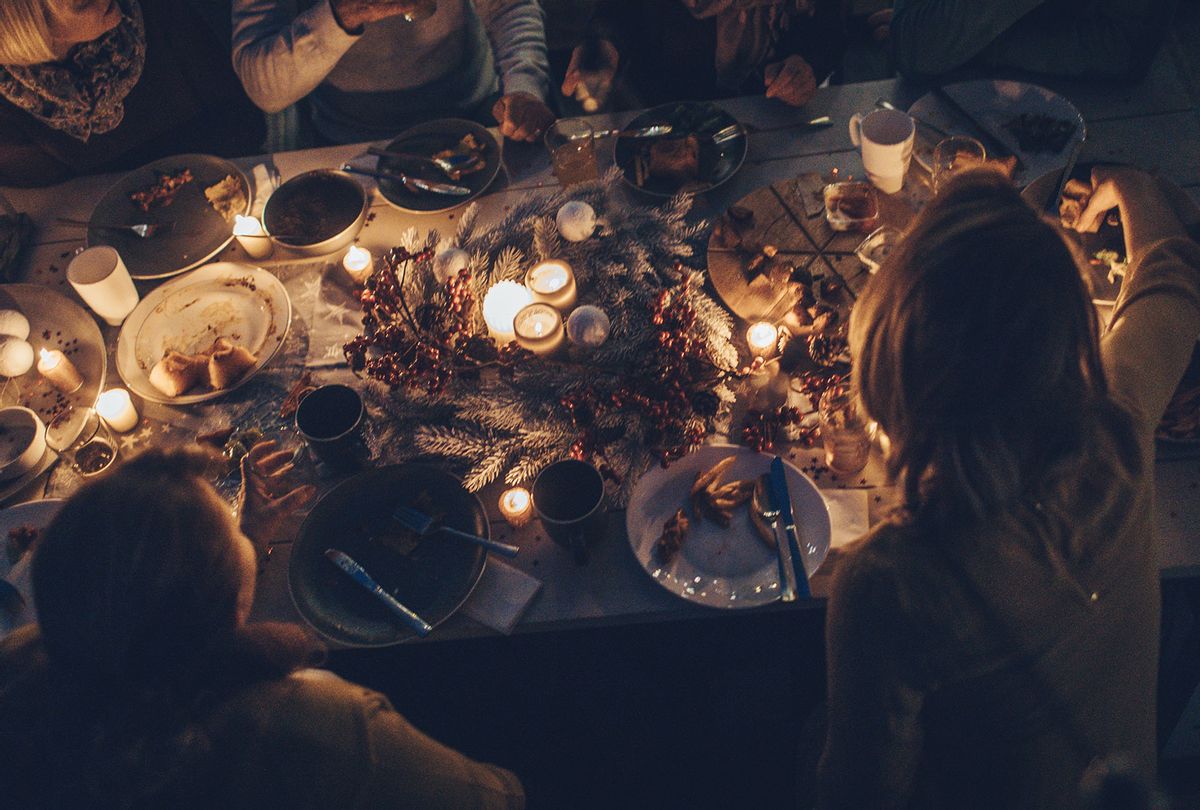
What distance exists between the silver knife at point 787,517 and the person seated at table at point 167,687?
832 millimetres

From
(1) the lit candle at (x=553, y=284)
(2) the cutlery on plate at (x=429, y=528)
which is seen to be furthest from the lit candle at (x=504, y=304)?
(2) the cutlery on plate at (x=429, y=528)

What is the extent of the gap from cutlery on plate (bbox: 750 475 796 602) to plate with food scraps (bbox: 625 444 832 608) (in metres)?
0.02

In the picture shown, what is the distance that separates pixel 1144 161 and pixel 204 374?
8.40ft

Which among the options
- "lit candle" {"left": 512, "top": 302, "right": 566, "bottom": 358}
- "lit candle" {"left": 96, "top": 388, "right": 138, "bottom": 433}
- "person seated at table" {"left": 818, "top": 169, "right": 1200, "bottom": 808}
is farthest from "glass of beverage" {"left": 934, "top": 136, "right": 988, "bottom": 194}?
"lit candle" {"left": 96, "top": 388, "right": 138, "bottom": 433}

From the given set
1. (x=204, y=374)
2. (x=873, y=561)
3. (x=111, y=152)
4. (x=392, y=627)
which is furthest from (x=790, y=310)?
(x=111, y=152)

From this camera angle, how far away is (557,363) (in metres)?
1.98

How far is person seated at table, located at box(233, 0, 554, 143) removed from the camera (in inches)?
98.3

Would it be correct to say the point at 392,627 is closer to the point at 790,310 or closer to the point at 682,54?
the point at 790,310

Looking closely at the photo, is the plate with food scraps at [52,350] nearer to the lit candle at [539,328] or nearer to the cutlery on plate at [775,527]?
the lit candle at [539,328]

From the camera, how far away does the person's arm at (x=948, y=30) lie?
237 cm

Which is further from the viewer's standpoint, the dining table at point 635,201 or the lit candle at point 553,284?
the lit candle at point 553,284

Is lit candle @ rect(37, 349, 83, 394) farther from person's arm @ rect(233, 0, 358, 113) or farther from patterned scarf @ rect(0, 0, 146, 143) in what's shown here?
person's arm @ rect(233, 0, 358, 113)

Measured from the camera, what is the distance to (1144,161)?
2191mm

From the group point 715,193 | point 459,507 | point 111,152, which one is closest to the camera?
point 459,507
